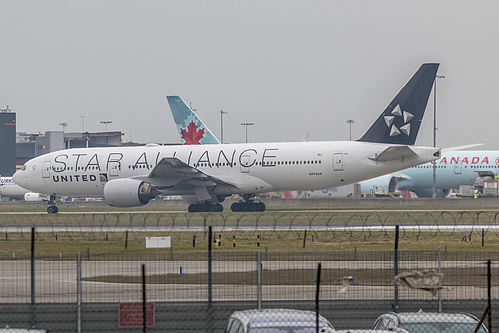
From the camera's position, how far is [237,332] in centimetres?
1135

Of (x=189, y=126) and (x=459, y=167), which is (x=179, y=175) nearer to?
(x=189, y=126)

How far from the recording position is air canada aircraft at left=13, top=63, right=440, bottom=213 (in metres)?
48.7

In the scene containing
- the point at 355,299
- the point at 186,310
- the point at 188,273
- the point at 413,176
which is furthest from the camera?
the point at 413,176

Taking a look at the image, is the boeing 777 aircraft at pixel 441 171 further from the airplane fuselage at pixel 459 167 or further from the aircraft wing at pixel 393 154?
the aircraft wing at pixel 393 154

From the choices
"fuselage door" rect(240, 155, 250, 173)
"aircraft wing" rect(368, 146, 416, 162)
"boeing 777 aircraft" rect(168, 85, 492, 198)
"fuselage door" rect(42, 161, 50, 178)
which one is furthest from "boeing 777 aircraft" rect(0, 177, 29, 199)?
"aircraft wing" rect(368, 146, 416, 162)

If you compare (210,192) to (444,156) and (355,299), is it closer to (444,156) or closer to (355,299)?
(355,299)

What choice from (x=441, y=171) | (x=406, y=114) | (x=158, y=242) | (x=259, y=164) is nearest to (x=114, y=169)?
(x=259, y=164)

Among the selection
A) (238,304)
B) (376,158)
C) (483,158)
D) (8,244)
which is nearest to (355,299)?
(238,304)

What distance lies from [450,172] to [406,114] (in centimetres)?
3699

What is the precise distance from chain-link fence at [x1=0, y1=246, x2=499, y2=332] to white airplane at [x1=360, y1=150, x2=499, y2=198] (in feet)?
192

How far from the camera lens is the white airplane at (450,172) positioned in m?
82.6

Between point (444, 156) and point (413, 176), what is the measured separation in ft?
18.9

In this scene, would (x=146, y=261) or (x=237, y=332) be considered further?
(x=146, y=261)

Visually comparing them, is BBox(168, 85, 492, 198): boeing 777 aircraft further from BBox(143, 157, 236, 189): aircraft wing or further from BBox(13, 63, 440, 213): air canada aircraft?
BBox(143, 157, 236, 189): aircraft wing
